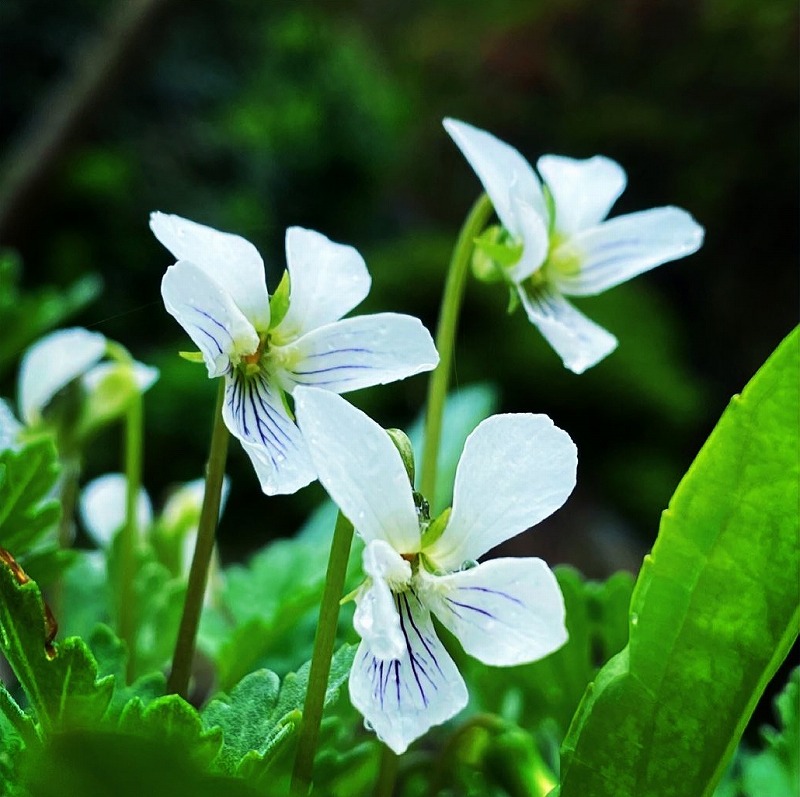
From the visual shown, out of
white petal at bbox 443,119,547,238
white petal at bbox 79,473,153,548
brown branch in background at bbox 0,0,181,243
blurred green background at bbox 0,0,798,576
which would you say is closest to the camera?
white petal at bbox 443,119,547,238

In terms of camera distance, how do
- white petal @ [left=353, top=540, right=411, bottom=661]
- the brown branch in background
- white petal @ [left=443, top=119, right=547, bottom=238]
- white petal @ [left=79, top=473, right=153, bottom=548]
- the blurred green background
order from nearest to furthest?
white petal @ [left=353, top=540, right=411, bottom=661]
white petal @ [left=443, top=119, right=547, bottom=238]
white petal @ [left=79, top=473, right=153, bottom=548]
the brown branch in background
the blurred green background

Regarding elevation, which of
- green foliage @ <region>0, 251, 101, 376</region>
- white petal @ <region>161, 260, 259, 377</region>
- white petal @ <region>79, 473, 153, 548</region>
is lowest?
white petal @ <region>79, 473, 153, 548</region>

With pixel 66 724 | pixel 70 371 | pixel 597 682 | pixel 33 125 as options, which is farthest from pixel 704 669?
pixel 33 125

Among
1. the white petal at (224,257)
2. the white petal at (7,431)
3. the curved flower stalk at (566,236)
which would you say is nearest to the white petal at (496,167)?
the curved flower stalk at (566,236)

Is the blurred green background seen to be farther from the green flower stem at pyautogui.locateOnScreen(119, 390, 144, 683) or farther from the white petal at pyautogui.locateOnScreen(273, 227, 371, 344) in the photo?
the white petal at pyautogui.locateOnScreen(273, 227, 371, 344)

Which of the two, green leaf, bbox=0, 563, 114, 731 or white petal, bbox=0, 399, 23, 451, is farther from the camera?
white petal, bbox=0, 399, 23, 451

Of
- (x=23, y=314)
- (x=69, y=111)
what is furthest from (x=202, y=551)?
(x=69, y=111)

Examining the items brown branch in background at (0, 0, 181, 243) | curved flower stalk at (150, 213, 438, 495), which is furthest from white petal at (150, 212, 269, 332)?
brown branch in background at (0, 0, 181, 243)

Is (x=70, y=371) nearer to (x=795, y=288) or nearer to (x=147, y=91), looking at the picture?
(x=147, y=91)
